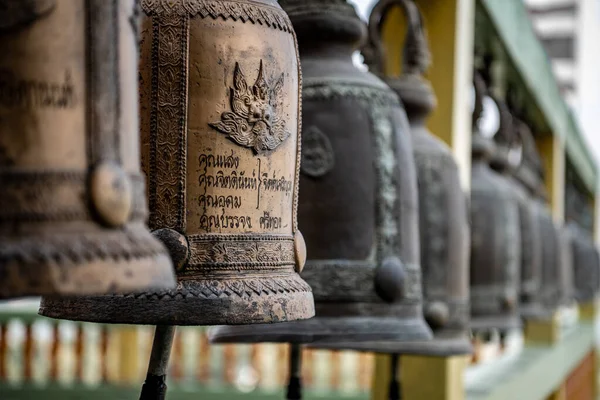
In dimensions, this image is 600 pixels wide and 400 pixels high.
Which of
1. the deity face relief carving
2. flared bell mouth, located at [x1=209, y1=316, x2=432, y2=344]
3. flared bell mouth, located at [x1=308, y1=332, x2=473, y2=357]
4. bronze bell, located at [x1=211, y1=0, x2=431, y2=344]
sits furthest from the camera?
flared bell mouth, located at [x1=308, y1=332, x2=473, y2=357]

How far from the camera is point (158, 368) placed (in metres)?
1.91

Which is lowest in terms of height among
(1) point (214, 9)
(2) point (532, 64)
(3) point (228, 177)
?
(3) point (228, 177)

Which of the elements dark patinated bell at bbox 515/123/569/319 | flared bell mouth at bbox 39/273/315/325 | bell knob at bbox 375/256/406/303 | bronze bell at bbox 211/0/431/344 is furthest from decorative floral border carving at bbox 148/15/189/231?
dark patinated bell at bbox 515/123/569/319

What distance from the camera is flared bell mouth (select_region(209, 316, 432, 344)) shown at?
86.4 inches

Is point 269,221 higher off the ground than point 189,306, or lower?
higher

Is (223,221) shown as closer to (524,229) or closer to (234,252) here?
(234,252)

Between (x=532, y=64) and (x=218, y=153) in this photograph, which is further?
(x=532, y=64)

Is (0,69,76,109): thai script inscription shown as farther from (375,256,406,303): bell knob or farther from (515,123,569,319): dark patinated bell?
(515,123,569,319): dark patinated bell

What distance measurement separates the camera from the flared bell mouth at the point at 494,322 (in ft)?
12.9

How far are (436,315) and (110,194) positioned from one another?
1.84 meters

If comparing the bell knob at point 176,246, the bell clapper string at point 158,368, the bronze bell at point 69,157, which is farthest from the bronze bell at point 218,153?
the bronze bell at point 69,157

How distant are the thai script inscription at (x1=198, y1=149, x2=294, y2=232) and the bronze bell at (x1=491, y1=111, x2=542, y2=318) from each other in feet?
10.0

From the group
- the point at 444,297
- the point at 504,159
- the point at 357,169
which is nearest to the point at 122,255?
the point at 357,169

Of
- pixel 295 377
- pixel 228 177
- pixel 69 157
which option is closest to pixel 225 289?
pixel 228 177
